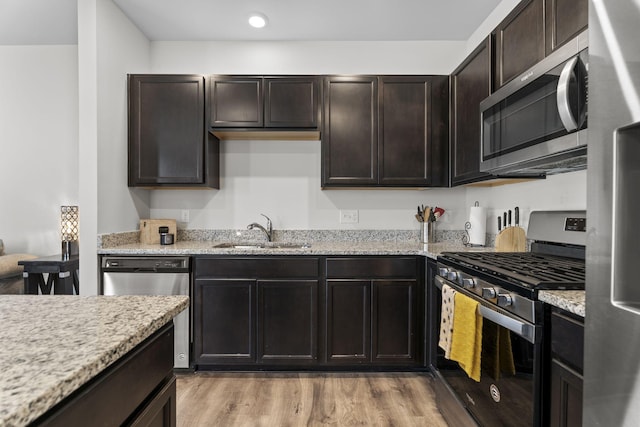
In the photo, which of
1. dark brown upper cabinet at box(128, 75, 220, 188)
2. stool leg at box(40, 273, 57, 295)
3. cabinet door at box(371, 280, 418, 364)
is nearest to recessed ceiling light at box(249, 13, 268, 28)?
dark brown upper cabinet at box(128, 75, 220, 188)

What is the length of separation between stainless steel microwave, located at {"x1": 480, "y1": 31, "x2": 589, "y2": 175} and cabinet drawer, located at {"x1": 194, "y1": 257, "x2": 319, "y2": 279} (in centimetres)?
138

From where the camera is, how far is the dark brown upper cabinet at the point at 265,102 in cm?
284

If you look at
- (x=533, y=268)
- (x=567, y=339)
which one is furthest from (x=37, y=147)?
(x=567, y=339)

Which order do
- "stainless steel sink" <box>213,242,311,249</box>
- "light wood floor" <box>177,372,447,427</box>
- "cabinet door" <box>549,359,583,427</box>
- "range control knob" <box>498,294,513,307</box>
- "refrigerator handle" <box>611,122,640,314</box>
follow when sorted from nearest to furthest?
1. "refrigerator handle" <box>611,122,640,314</box>
2. "cabinet door" <box>549,359,583,427</box>
3. "range control knob" <box>498,294,513,307</box>
4. "light wood floor" <box>177,372,447,427</box>
5. "stainless steel sink" <box>213,242,311,249</box>

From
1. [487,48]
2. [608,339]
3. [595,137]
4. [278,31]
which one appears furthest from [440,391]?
[278,31]

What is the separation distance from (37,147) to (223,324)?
2.91 meters

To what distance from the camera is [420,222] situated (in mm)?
3129

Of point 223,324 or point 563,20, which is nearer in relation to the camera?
point 563,20

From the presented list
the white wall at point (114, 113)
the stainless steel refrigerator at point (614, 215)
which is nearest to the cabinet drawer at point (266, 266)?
the white wall at point (114, 113)

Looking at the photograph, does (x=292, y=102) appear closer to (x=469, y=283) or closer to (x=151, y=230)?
(x=151, y=230)

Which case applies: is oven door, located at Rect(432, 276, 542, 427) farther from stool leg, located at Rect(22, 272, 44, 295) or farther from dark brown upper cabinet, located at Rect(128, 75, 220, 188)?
stool leg, located at Rect(22, 272, 44, 295)

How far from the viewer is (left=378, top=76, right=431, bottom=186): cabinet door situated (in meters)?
2.84

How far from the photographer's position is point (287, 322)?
2561 mm

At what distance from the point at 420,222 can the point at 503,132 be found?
4.49 feet
